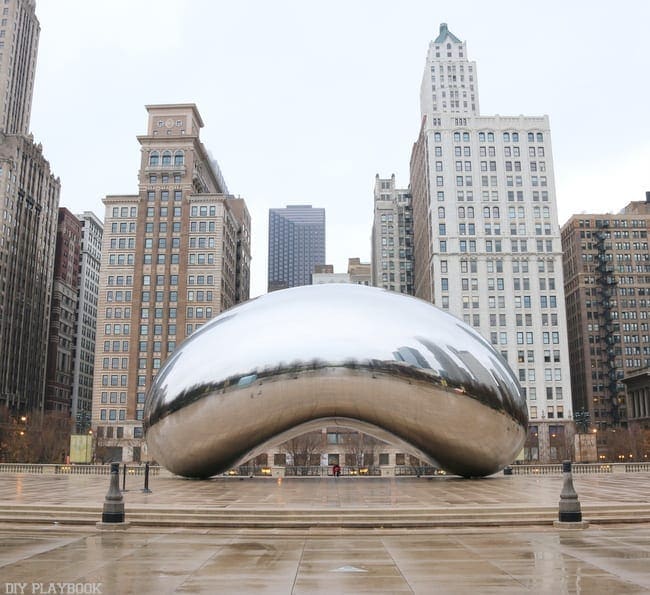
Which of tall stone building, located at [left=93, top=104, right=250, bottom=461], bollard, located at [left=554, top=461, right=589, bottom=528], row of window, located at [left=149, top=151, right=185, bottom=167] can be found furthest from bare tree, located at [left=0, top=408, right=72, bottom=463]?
bollard, located at [left=554, top=461, right=589, bottom=528]

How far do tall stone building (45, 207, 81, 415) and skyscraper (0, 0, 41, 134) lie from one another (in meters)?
20.0

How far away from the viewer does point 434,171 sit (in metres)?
99.4

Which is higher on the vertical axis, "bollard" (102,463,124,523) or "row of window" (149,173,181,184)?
"row of window" (149,173,181,184)

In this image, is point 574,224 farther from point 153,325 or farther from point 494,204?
point 153,325

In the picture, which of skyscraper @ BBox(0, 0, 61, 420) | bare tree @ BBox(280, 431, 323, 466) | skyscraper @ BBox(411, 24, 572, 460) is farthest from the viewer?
skyscraper @ BBox(0, 0, 61, 420)

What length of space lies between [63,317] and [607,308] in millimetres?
104369

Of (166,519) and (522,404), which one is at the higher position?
(522,404)

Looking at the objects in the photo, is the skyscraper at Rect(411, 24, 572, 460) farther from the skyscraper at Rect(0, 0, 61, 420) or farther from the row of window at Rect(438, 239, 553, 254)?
the skyscraper at Rect(0, 0, 61, 420)

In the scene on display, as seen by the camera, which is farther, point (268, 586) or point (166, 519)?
point (166, 519)

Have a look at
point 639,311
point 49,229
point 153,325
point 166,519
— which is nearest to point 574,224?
point 639,311

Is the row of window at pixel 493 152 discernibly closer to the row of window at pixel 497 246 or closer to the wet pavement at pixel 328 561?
the row of window at pixel 497 246

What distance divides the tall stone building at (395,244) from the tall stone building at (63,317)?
208 ft

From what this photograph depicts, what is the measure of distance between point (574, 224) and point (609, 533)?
411 feet

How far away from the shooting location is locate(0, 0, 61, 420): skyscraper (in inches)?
4331
